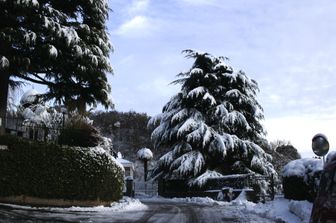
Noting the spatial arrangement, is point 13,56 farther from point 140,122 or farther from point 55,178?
point 140,122

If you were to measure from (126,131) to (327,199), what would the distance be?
73.4 metres

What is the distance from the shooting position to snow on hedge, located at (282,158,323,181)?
15109 millimetres

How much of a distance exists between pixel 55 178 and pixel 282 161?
4288cm

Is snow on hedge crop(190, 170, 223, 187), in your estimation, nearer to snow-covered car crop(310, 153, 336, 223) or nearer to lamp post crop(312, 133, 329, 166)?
lamp post crop(312, 133, 329, 166)

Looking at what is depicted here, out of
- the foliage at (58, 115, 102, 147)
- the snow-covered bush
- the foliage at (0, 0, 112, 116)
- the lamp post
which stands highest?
the foliage at (0, 0, 112, 116)

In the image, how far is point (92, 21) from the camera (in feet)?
87.1

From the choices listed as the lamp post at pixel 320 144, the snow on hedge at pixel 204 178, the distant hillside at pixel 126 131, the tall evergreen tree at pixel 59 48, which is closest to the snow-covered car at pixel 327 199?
the lamp post at pixel 320 144

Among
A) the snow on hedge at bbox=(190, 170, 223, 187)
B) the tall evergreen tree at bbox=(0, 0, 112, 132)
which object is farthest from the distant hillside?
the tall evergreen tree at bbox=(0, 0, 112, 132)

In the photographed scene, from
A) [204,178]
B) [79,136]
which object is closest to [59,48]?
[79,136]

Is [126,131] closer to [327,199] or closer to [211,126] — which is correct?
[211,126]

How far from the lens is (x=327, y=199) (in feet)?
23.5

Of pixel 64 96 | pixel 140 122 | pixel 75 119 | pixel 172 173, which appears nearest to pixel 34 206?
pixel 75 119

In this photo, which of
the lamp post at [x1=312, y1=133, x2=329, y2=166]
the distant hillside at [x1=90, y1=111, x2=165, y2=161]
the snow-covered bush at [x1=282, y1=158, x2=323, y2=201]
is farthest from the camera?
the distant hillside at [x1=90, y1=111, x2=165, y2=161]

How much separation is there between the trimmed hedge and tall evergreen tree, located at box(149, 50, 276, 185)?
16444 mm
